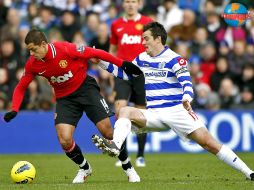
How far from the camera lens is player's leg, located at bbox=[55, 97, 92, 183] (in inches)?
426

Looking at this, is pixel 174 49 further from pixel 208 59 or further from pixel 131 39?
pixel 131 39

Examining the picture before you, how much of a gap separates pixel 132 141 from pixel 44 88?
2642 mm

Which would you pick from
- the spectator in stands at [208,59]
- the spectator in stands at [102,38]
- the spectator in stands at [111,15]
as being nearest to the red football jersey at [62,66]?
the spectator in stands at [102,38]

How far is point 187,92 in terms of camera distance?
1013 cm

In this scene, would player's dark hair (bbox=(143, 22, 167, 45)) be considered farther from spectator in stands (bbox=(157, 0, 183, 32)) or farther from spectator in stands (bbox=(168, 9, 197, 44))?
spectator in stands (bbox=(157, 0, 183, 32))

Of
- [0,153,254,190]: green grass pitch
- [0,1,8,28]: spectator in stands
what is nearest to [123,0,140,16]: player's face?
[0,153,254,190]: green grass pitch

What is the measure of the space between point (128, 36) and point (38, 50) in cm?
400

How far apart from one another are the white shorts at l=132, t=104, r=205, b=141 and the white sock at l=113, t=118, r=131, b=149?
348 mm

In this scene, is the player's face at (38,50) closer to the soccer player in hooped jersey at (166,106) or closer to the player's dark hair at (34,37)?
the player's dark hair at (34,37)

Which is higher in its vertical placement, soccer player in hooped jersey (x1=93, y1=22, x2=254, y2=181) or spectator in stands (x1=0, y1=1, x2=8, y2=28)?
soccer player in hooped jersey (x1=93, y1=22, x2=254, y2=181)

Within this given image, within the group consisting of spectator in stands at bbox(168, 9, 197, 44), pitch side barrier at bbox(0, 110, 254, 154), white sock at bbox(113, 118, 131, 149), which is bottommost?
pitch side barrier at bbox(0, 110, 254, 154)

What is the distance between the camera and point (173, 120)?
411 inches

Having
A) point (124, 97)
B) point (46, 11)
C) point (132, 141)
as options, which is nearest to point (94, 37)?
point (46, 11)

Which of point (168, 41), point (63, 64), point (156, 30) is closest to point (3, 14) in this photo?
point (168, 41)
